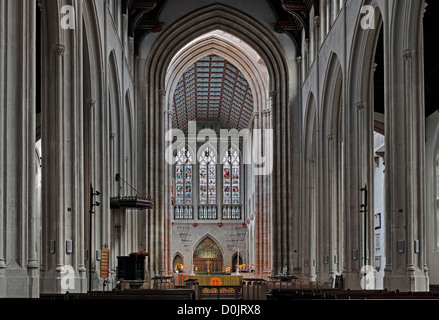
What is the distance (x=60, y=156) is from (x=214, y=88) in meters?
31.3

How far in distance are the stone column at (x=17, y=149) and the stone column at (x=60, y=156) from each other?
3432 millimetres

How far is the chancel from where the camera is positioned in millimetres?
11453

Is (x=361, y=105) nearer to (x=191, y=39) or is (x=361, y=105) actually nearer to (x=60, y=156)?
(x=60, y=156)

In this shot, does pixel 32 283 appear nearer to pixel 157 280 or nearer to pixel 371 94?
pixel 371 94

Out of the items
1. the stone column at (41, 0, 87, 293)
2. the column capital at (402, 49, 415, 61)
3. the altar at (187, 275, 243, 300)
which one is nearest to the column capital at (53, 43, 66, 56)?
the stone column at (41, 0, 87, 293)

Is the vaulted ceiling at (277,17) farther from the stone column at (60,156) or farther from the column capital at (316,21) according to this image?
the stone column at (60,156)

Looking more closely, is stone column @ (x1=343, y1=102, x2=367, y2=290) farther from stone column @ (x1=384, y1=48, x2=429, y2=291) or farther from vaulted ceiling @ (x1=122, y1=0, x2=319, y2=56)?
vaulted ceiling @ (x1=122, y1=0, x2=319, y2=56)

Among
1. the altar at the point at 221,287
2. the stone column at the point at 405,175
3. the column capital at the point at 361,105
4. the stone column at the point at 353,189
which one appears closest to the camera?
the stone column at the point at 405,175

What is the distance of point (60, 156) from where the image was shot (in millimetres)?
14773

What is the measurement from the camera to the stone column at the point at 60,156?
573 inches

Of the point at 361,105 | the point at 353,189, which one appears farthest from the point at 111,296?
the point at 361,105

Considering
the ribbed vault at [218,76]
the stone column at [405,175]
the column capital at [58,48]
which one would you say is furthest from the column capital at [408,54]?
the ribbed vault at [218,76]
